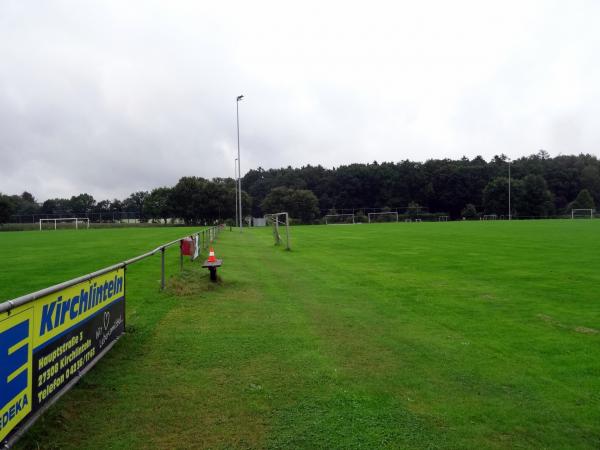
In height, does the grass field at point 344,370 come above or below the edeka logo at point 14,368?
below

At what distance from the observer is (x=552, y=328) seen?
6883mm

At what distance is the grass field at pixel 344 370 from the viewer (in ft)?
11.9

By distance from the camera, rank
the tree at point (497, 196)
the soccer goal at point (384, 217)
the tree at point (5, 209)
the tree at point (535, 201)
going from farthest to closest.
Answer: the tree at point (497, 196), the tree at point (535, 201), the soccer goal at point (384, 217), the tree at point (5, 209)

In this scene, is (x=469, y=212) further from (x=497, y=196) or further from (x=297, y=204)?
(x=297, y=204)

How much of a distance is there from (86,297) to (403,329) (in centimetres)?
438

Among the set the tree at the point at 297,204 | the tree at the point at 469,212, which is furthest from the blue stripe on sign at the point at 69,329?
the tree at the point at 469,212

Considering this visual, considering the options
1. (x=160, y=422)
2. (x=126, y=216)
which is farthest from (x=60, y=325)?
(x=126, y=216)

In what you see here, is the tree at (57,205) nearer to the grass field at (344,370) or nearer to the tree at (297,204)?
the tree at (297,204)

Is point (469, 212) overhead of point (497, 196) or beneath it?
beneath

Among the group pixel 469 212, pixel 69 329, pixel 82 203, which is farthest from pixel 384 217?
pixel 69 329

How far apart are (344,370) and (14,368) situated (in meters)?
3.15

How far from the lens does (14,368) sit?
3145 millimetres

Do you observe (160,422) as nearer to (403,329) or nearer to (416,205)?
(403,329)

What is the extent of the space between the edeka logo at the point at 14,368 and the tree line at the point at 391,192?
286 feet
